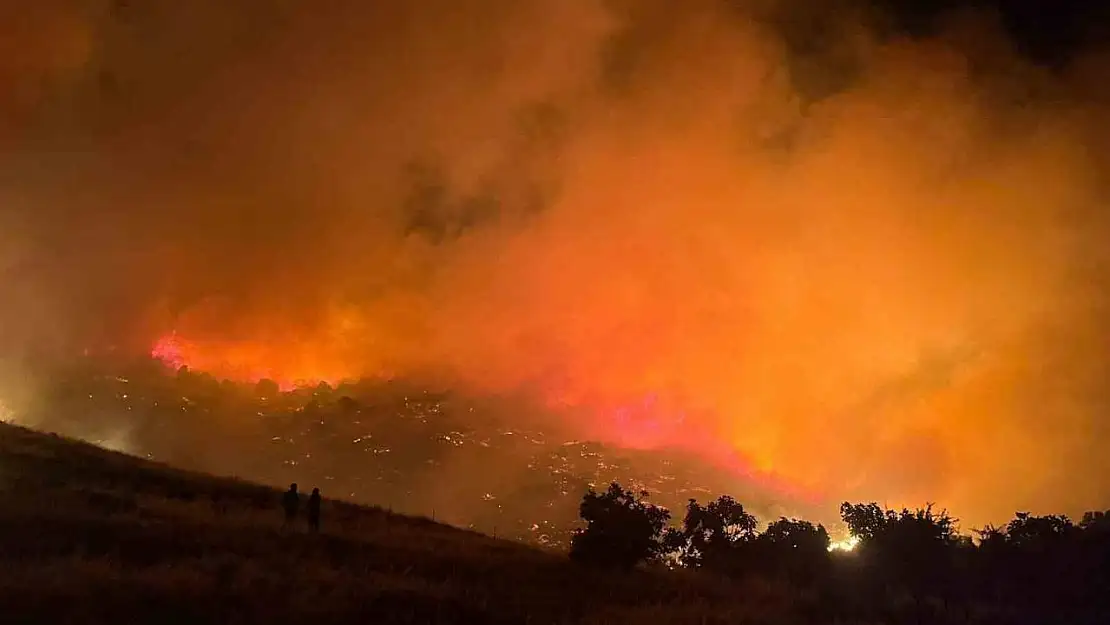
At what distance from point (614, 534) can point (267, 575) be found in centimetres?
1812

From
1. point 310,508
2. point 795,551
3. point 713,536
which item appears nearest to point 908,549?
point 795,551

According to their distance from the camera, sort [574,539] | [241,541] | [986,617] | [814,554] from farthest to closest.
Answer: [814,554] < [574,539] < [241,541] < [986,617]

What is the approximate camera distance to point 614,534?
34.9 m

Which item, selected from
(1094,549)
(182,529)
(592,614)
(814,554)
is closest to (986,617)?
(1094,549)

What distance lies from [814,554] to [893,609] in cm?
1733

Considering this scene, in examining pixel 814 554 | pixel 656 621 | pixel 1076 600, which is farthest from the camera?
pixel 814 554

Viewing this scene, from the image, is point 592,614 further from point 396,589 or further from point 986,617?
point 986,617

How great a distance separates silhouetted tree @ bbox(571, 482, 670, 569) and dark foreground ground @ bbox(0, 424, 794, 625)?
136 centimetres

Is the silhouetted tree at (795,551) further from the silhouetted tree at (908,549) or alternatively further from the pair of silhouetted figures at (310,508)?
the pair of silhouetted figures at (310,508)

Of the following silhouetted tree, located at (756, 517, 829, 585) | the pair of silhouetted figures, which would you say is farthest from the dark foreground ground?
silhouetted tree, located at (756, 517, 829, 585)

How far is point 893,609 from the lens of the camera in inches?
978

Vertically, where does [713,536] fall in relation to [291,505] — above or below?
above

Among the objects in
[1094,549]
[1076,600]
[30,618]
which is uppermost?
[1094,549]

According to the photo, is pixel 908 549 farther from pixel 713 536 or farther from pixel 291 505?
pixel 291 505
